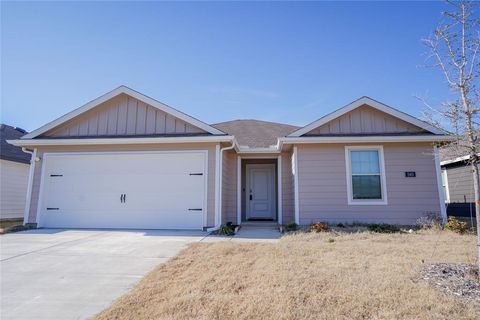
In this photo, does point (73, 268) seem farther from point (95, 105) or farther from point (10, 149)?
point (10, 149)

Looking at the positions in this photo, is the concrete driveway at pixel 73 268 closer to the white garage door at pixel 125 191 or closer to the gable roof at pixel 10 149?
the white garage door at pixel 125 191

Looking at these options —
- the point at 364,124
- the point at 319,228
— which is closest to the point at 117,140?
the point at 319,228

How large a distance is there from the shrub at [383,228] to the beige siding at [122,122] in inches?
243

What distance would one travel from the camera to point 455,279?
3705 mm

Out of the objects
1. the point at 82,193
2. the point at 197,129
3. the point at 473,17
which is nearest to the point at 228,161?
the point at 197,129

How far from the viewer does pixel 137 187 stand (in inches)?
353

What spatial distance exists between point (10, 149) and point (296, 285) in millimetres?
14790

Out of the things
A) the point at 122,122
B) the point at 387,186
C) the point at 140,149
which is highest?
the point at 122,122

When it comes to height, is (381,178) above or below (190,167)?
below

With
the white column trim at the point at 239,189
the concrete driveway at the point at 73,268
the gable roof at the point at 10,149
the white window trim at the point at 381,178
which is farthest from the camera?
the gable roof at the point at 10,149

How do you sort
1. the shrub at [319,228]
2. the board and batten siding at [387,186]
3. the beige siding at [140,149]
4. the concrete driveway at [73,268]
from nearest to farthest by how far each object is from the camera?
the concrete driveway at [73,268] < the shrub at [319,228] < the beige siding at [140,149] < the board and batten siding at [387,186]

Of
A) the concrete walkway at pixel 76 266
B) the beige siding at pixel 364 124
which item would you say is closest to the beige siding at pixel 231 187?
the concrete walkway at pixel 76 266

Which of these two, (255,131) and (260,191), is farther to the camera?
(255,131)

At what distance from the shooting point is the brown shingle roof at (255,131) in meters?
11.5
